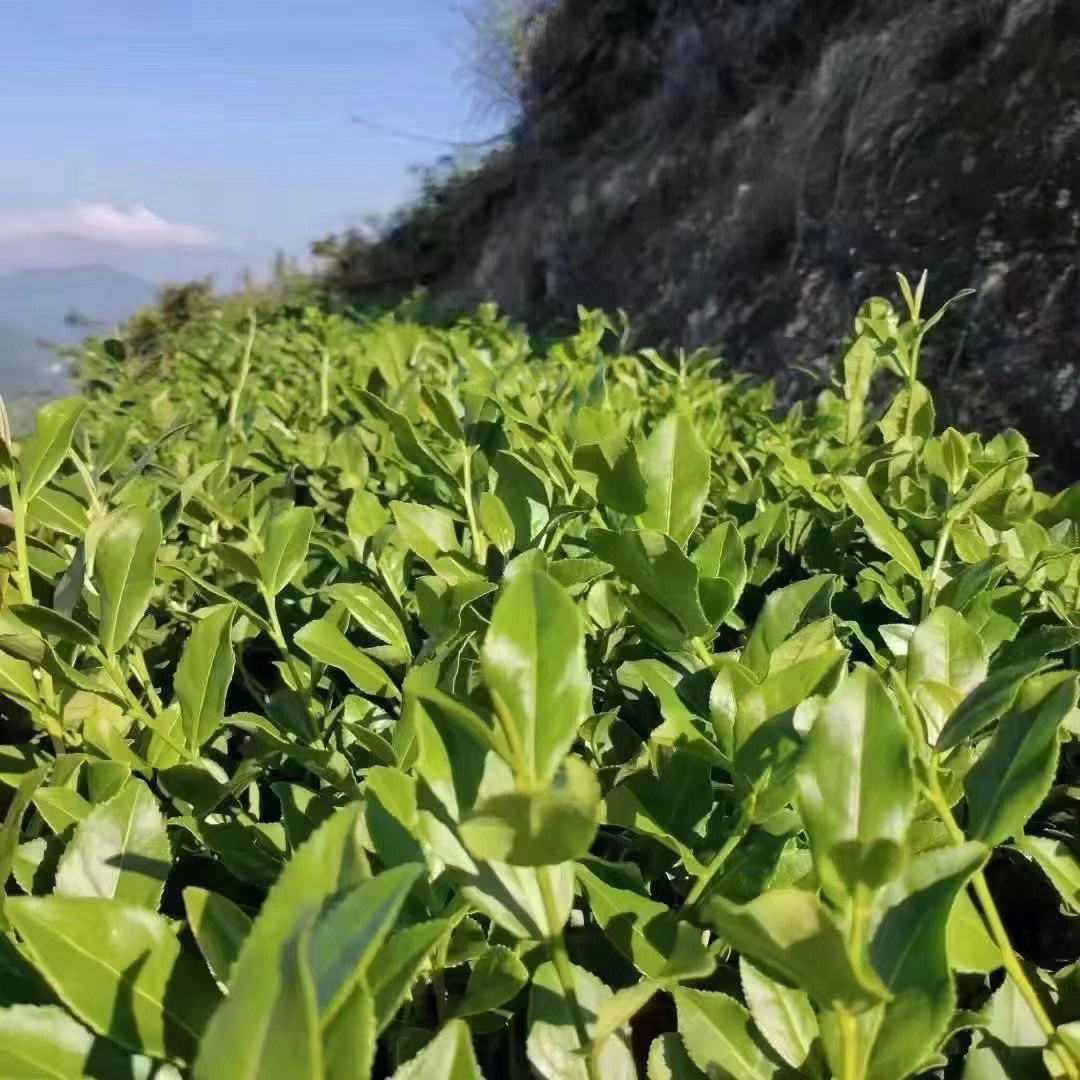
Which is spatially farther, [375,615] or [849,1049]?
[375,615]

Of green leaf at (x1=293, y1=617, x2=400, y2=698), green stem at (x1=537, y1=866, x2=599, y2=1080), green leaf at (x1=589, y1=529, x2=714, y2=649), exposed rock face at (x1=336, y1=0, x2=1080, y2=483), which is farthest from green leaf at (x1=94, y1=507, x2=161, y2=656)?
exposed rock face at (x1=336, y1=0, x2=1080, y2=483)

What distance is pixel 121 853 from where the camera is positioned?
Answer: 0.62 metres

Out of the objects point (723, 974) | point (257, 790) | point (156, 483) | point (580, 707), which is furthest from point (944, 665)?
point (156, 483)

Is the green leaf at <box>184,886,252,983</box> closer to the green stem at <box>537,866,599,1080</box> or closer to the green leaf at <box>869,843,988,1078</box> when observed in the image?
the green stem at <box>537,866,599,1080</box>

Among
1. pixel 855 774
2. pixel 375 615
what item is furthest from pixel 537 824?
pixel 375 615

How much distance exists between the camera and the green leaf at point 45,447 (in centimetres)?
89

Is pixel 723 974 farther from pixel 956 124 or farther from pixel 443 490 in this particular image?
pixel 956 124

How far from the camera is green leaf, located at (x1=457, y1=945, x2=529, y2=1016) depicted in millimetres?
575

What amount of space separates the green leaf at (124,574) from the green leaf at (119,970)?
1.07ft

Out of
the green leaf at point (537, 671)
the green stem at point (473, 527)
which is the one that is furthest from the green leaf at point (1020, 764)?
the green stem at point (473, 527)

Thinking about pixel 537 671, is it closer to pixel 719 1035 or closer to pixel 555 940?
pixel 555 940

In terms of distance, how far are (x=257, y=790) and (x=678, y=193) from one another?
23.5ft

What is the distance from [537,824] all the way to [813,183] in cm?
566

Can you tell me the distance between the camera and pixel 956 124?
4625 mm
